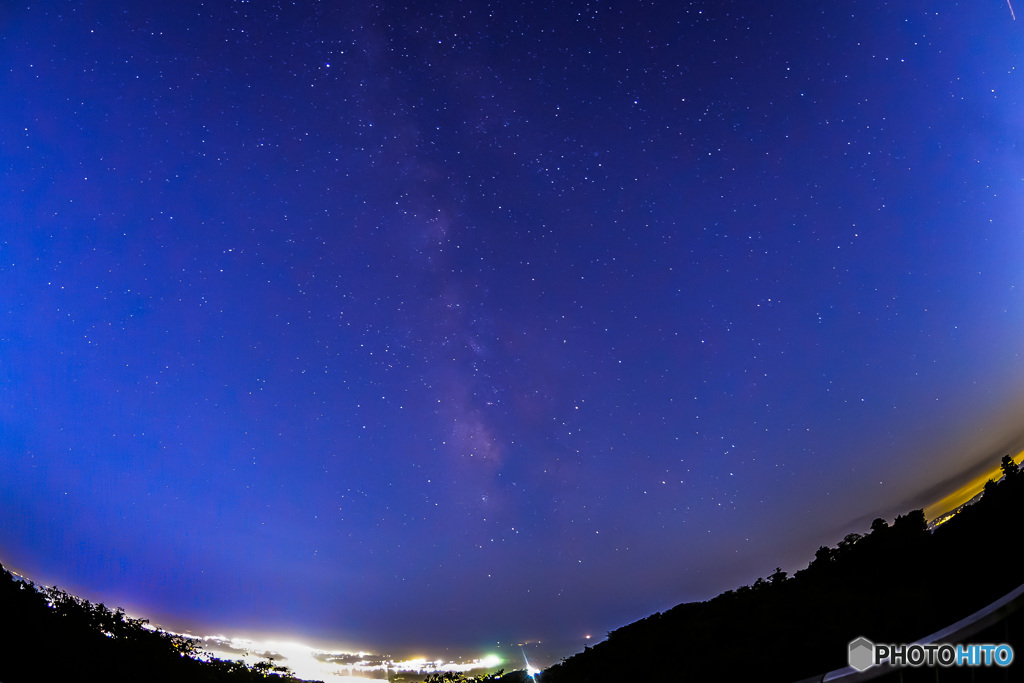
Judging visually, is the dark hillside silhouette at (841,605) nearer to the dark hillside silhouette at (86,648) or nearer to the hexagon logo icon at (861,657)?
the hexagon logo icon at (861,657)

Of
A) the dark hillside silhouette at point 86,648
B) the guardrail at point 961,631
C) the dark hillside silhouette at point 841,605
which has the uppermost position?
the dark hillside silhouette at point 86,648

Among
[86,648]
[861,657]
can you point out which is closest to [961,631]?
[861,657]

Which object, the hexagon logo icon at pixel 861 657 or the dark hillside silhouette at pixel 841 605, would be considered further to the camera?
the dark hillside silhouette at pixel 841 605

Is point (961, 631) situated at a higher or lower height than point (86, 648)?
lower

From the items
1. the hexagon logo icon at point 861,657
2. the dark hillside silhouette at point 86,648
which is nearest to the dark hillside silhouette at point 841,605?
the hexagon logo icon at point 861,657

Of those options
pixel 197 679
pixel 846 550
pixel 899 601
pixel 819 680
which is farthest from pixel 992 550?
pixel 197 679

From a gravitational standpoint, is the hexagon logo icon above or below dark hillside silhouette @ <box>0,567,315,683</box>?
below

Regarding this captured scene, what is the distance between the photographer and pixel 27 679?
7.98 meters

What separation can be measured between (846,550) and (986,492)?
2542mm

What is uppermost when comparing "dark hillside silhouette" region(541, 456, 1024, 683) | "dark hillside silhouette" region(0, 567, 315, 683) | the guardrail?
"dark hillside silhouette" region(0, 567, 315, 683)

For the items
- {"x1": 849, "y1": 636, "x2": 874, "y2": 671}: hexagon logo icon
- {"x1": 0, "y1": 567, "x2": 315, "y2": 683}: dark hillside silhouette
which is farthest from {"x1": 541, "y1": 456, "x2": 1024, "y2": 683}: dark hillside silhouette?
{"x1": 0, "y1": 567, "x2": 315, "y2": 683}: dark hillside silhouette

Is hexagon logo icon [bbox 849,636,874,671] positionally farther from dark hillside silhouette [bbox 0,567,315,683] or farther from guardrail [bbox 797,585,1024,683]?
dark hillside silhouette [bbox 0,567,315,683]

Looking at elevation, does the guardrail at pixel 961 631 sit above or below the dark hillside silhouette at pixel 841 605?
above

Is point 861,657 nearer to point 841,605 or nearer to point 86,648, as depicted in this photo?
point 841,605
